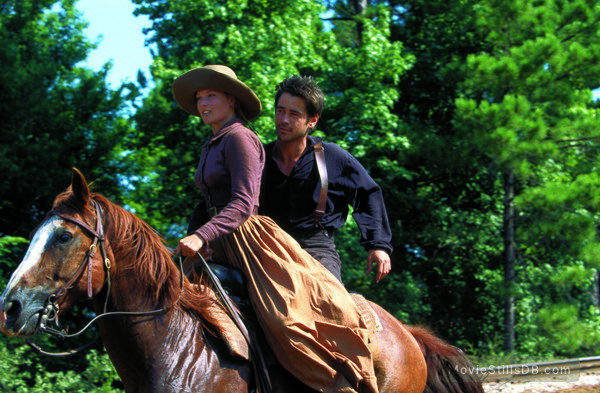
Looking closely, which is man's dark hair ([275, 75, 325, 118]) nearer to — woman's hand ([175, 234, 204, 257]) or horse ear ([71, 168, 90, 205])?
woman's hand ([175, 234, 204, 257])

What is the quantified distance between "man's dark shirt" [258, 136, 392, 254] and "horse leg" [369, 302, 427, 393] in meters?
0.52

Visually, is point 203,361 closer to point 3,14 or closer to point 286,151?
point 286,151

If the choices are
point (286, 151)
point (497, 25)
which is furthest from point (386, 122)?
point (286, 151)

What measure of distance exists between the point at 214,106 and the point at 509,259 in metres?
11.1

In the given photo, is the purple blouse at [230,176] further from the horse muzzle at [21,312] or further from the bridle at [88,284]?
the horse muzzle at [21,312]

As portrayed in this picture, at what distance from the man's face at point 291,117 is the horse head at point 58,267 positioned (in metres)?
1.37

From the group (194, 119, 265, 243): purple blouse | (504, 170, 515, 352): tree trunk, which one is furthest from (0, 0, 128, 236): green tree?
(194, 119, 265, 243): purple blouse

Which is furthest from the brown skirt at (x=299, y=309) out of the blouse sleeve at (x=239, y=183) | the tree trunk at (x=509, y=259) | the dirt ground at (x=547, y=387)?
the tree trunk at (x=509, y=259)

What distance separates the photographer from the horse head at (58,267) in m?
2.71

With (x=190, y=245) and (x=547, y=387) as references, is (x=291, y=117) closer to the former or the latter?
(x=190, y=245)

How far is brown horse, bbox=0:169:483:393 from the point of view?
9.09ft

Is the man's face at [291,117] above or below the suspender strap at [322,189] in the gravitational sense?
above

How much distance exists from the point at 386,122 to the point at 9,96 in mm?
7991

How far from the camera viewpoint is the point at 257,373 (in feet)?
10.6
